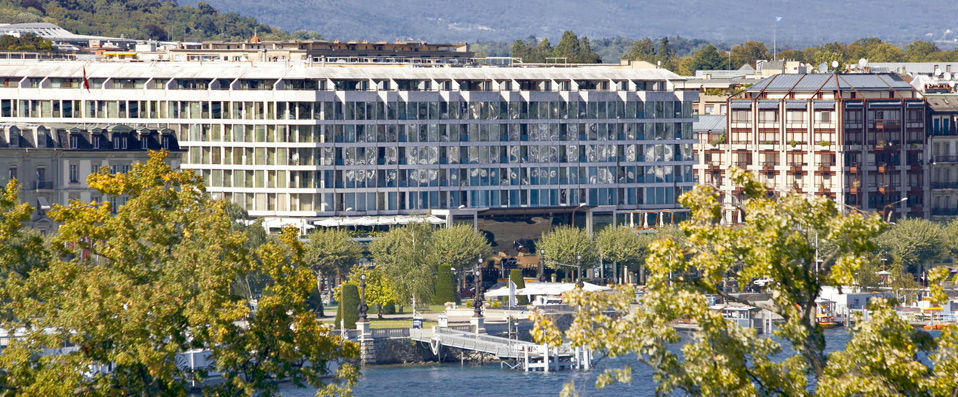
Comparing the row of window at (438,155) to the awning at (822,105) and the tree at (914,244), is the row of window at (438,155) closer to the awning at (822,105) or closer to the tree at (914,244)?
the awning at (822,105)

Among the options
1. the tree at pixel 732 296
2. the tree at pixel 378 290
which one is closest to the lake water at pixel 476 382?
the tree at pixel 378 290

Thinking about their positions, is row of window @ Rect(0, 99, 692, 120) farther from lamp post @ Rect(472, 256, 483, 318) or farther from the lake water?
the lake water

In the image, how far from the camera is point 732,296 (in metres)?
48.3

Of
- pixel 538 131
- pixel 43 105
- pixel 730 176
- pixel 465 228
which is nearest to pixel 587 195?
pixel 538 131

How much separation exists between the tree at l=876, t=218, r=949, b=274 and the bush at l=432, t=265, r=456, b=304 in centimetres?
4274

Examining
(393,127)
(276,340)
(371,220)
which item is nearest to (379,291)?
(371,220)

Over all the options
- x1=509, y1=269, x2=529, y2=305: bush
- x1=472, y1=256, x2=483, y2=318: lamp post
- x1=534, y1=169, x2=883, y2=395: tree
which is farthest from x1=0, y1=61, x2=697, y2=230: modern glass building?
x1=534, y1=169, x2=883, y2=395: tree

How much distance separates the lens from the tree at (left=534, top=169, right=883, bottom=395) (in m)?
48.3

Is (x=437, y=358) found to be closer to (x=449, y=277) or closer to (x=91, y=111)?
(x=449, y=277)

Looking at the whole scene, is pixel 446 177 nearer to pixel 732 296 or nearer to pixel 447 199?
pixel 447 199

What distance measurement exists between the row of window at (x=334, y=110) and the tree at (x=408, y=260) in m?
17.1

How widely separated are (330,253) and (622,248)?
2594cm

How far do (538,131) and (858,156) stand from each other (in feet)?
108

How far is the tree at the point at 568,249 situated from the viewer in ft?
574
